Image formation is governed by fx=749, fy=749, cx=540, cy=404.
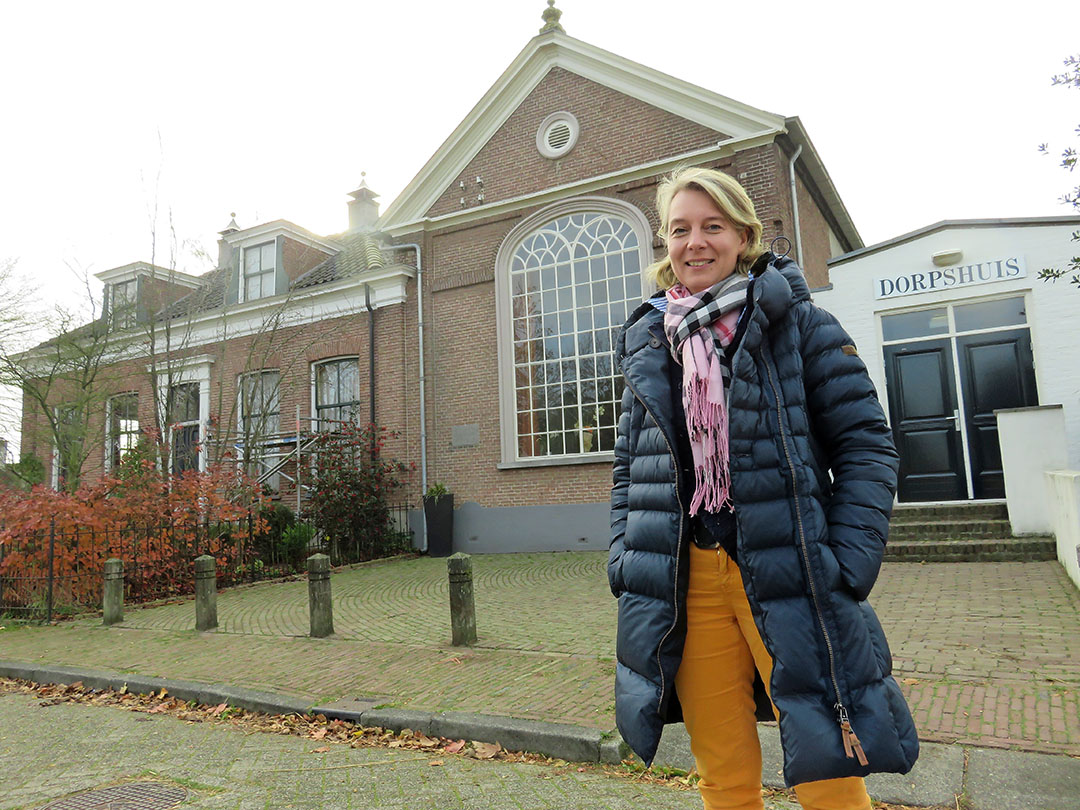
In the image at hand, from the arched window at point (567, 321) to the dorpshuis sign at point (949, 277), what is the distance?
3874mm

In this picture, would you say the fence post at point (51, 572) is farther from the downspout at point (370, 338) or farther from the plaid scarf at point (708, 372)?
the plaid scarf at point (708, 372)

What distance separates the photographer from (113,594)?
8.13 m

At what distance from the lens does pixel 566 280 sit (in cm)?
1355

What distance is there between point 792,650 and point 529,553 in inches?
453

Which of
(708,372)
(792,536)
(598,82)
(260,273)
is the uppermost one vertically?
(598,82)

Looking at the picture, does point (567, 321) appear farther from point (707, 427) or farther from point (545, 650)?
point (707, 427)

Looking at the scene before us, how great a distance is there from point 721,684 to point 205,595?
694cm

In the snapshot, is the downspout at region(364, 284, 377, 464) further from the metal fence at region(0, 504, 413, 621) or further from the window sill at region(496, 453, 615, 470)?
the metal fence at region(0, 504, 413, 621)

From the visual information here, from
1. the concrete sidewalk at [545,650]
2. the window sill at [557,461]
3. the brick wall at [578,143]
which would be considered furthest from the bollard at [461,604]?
the brick wall at [578,143]

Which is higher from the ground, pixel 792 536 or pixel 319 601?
pixel 792 536

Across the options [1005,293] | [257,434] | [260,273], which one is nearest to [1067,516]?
[1005,293]

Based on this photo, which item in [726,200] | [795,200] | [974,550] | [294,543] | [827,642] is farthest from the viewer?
[795,200]

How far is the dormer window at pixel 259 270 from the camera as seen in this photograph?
17828 mm

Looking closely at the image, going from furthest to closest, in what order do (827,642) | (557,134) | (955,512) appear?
(557,134), (955,512), (827,642)
